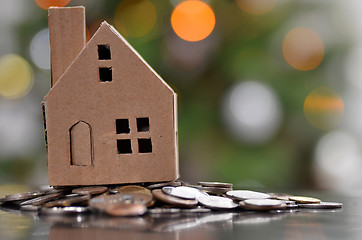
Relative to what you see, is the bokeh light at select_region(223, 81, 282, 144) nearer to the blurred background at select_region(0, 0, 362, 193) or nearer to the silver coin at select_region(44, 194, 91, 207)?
the blurred background at select_region(0, 0, 362, 193)

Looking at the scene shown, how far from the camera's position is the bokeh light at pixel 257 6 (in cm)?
165

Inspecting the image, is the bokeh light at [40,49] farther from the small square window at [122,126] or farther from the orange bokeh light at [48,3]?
the small square window at [122,126]

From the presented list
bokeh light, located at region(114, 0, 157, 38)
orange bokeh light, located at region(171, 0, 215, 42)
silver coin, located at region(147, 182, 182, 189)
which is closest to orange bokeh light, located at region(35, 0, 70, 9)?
bokeh light, located at region(114, 0, 157, 38)

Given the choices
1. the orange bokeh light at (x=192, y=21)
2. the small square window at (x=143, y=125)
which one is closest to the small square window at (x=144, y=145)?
the small square window at (x=143, y=125)

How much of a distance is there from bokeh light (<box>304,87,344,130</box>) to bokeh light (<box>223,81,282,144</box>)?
0.44 ft

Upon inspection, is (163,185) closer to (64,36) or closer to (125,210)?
(125,210)

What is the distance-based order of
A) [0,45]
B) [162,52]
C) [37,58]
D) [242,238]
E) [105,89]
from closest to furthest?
[242,238]
[105,89]
[162,52]
[37,58]
[0,45]

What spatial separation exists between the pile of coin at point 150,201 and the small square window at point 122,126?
122mm

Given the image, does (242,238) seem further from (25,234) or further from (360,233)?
(25,234)

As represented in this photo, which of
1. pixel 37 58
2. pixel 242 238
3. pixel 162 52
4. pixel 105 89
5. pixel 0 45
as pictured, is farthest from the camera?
pixel 0 45

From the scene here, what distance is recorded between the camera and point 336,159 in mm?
1797

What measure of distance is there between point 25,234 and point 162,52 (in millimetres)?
1131

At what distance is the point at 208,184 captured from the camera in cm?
96

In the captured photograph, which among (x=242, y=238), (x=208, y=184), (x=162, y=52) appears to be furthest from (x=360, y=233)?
(x=162, y=52)
